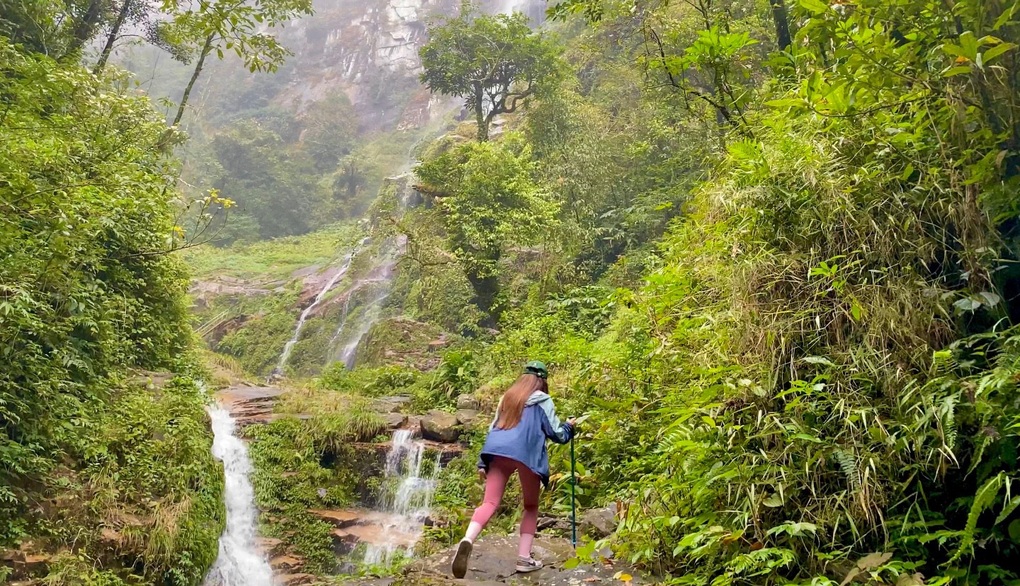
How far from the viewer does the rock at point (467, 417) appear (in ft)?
32.9

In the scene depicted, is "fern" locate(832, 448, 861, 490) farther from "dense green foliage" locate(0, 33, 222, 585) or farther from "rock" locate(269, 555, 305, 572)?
"rock" locate(269, 555, 305, 572)

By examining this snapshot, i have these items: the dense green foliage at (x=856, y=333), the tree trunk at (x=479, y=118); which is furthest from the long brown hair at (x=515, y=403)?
the tree trunk at (x=479, y=118)

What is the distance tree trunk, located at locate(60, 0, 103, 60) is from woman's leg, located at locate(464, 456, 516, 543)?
36.5ft

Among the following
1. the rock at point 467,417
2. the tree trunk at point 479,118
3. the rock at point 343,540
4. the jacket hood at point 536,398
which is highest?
the tree trunk at point 479,118

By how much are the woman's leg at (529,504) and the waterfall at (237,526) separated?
16.0ft

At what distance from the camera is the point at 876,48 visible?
10.4 feet

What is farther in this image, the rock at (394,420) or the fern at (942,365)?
the rock at (394,420)

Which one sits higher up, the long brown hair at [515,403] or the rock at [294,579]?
the long brown hair at [515,403]

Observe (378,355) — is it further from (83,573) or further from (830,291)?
(830,291)

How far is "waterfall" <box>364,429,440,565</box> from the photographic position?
8.41 meters

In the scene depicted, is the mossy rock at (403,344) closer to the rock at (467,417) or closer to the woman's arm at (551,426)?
the rock at (467,417)

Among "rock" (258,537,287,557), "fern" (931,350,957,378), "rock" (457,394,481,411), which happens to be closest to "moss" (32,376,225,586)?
"rock" (258,537,287,557)

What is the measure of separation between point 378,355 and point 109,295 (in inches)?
311

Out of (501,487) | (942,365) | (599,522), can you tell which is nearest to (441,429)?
(599,522)
